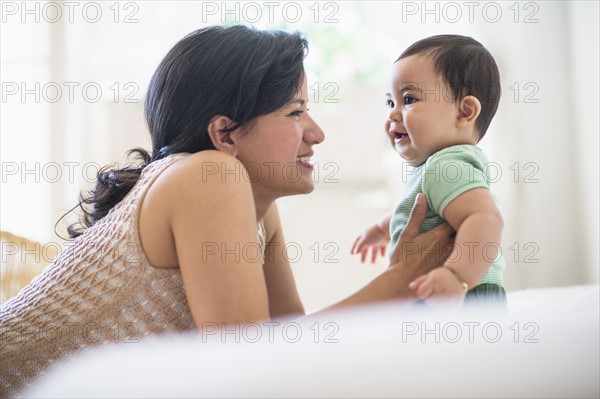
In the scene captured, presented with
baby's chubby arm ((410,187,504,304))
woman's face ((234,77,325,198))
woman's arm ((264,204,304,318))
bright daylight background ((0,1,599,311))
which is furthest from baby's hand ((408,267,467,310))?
bright daylight background ((0,1,599,311))

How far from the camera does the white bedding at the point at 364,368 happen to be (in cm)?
82

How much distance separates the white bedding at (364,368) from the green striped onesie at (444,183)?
44cm

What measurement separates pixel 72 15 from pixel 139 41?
337 mm

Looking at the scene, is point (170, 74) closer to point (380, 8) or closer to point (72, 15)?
point (380, 8)

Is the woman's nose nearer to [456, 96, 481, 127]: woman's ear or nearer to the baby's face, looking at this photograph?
the baby's face

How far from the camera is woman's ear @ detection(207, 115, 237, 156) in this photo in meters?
1.42

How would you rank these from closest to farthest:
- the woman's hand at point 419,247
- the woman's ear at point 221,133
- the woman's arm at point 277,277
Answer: the woman's hand at point 419,247
the woman's ear at point 221,133
the woman's arm at point 277,277

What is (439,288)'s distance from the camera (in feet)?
3.97

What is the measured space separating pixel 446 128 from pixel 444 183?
0.17 m

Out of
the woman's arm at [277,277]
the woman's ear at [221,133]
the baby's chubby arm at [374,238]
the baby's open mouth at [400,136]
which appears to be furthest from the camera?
the baby's chubby arm at [374,238]

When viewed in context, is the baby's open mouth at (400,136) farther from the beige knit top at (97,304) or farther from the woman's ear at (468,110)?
the beige knit top at (97,304)

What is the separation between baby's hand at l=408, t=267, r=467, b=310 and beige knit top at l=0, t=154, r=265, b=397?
43cm

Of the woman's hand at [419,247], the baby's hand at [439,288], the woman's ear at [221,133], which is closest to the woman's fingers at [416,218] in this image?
the woman's hand at [419,247]

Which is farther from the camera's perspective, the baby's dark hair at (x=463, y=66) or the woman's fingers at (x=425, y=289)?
the baby's dark hair at (x=463, y=66)
